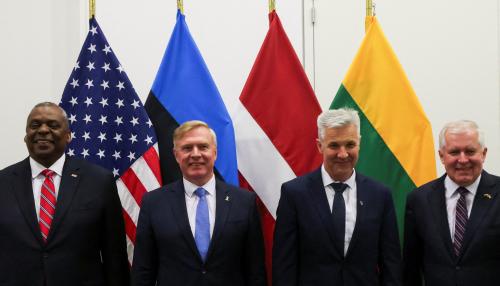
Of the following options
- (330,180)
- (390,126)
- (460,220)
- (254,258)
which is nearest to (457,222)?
(460,220)

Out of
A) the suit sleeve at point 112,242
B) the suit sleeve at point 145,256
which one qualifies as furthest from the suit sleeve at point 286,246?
the suit sleeve at point 112,242

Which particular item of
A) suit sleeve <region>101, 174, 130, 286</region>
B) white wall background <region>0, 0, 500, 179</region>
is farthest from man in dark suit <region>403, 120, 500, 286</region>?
suit sleeve <region>101, 174, 130, 286</region>

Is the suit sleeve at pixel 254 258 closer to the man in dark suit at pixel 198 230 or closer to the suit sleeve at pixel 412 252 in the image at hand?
the man in dark suit at pixel 198 230

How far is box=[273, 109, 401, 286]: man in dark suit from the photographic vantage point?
98.1 inches

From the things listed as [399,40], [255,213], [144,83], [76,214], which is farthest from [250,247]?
[399,40]

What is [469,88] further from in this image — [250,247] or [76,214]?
[76,214]

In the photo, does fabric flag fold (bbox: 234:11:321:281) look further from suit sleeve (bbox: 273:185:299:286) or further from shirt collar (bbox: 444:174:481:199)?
shirt collar (bbox: 444:174:481:199)

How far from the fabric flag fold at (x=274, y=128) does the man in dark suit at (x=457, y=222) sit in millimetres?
786

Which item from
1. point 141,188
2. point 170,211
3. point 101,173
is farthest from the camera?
point 141,188

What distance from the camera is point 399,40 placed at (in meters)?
3.84

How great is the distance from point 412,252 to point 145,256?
1.32m

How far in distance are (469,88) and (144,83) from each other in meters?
2.27

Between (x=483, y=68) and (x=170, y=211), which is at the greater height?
(x=483, y=68)

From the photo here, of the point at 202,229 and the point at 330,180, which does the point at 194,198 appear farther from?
the point at 330,180
